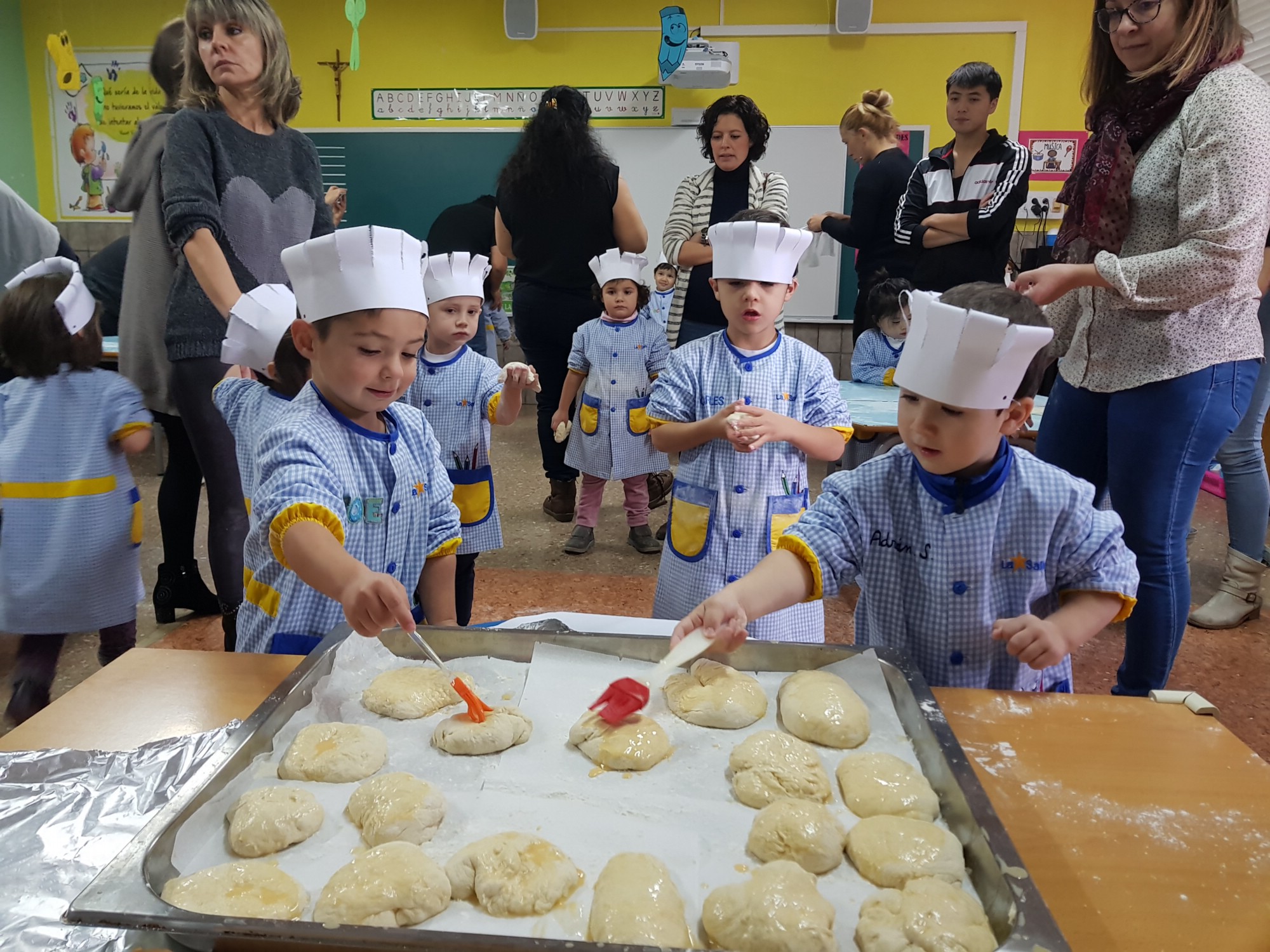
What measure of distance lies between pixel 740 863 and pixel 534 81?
5.69 metres

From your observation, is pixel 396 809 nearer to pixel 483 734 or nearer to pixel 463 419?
pixel 483 734

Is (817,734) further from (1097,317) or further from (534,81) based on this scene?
(534,81)

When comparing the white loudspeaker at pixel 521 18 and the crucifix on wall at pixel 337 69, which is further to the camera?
the crucifix on wall at pixel 337 69

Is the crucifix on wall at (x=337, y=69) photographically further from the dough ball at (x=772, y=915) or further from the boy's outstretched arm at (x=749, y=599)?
the dough ball at (x=772, y=915)

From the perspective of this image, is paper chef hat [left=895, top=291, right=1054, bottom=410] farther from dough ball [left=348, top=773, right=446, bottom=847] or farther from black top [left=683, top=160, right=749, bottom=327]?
black top [left=683, top=160, right=749, bottom=327]

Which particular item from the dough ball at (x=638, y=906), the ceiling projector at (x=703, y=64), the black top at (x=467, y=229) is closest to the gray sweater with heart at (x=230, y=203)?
the dough ball at (x=638, y=906)

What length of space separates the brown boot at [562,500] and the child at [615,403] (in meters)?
0.30

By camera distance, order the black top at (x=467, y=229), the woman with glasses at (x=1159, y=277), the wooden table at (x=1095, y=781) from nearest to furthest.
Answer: the wooden table at (x=1095, y=781) < the woman with glasses at (x=1159, y=277) < the black top at (x=467, y=229)

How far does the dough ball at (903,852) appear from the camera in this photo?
729mm

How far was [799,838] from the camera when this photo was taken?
0.77 metres

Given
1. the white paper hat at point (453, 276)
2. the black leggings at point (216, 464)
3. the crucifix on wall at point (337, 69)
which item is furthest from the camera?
the crucifix on wall at point (337, 69)

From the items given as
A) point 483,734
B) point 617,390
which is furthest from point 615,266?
point 483,734

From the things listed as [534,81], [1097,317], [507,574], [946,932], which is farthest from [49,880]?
[534,81]

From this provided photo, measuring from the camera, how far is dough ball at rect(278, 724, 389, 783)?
86cm
